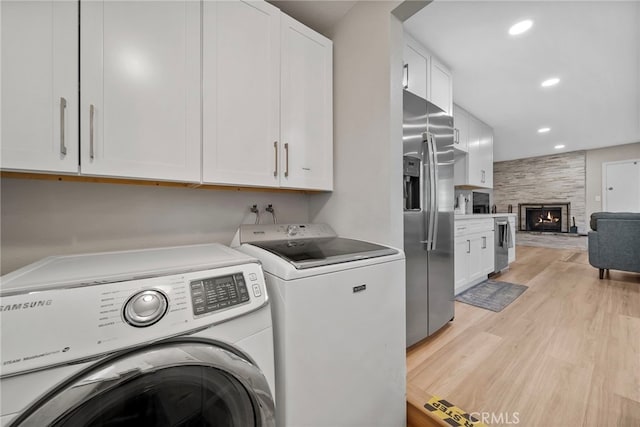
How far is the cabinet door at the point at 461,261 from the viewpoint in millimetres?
2730

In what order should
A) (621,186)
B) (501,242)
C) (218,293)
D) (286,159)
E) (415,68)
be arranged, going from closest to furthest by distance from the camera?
(218,293) → (286,159) → (415,68) → (501,242) → (621,186)

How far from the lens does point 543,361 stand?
167 centimetres

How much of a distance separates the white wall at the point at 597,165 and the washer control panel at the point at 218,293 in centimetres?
894

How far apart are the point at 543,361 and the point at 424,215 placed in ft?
4.03

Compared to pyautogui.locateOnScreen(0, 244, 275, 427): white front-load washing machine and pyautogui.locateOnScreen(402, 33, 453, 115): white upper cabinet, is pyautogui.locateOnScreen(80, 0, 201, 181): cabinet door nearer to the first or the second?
pyautogui.locateOnScreen(0, 244, 275, 427): white front-load washing machine

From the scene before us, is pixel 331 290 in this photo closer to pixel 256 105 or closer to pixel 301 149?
pixel 301 149

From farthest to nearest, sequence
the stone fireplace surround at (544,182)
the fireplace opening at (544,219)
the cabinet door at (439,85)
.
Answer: the fireplace opening at (544,219) → the stone fireplace surround at (544,182) → the cabinet door at (439,85)

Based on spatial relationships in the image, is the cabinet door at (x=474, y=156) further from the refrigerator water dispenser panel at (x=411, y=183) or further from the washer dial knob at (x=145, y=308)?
the washer dial knob at (x=145, y=308)

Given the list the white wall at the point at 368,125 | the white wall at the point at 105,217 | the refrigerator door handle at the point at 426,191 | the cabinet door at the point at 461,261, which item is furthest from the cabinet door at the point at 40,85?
the cabinet door at the point at 461,261

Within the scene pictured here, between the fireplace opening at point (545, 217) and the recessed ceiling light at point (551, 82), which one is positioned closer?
the recessed ceiling light at point (551, 82)

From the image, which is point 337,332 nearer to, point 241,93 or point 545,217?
point 241,93

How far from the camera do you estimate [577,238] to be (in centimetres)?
629

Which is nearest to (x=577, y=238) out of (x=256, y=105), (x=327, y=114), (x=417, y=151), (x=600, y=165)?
(x=600, y=165)

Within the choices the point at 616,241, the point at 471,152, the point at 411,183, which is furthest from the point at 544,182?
the point at 411,183
